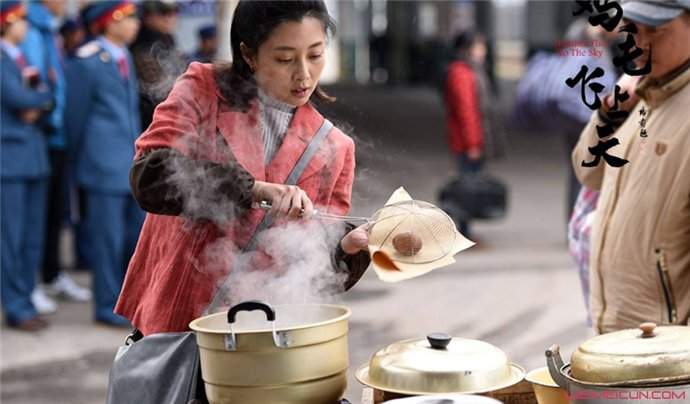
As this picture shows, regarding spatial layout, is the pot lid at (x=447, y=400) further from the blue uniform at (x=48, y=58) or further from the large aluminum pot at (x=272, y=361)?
the blue uniform at (x=48, y=58)

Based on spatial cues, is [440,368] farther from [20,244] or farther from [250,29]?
[20,244]

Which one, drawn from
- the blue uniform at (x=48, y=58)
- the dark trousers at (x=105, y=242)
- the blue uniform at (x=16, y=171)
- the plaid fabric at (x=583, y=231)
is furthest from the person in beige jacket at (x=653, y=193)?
the blue uniform at (x=48, y=58)

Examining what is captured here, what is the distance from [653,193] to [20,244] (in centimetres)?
521

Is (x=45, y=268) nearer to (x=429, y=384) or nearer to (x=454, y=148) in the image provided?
(x=454, y=148)

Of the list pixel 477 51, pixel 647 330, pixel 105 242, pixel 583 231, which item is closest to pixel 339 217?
pixel 647 330

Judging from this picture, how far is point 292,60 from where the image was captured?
2721 millimetres

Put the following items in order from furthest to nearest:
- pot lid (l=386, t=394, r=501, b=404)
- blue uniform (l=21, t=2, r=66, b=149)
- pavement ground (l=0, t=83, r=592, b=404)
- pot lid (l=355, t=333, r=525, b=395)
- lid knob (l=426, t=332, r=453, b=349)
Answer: blue uniform (l=21, t=2, r=66, b=149) < pavement ground (l=0, t=83, r=592, b=404) < lid knob (l=426, t=332, r=453, b=349) < pot lid (l=355, t=333, r=525, b=395) < pot lid (l=386, t=394, r=501, b=404)

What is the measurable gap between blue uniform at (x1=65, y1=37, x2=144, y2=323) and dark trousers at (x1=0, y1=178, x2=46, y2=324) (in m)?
0.44

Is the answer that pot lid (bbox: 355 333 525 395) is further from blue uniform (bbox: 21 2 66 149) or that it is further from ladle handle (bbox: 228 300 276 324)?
blue uniform (bbox: 21 2 66 149)

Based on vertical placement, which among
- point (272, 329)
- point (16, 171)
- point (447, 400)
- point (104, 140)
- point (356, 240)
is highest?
point (356, 240)

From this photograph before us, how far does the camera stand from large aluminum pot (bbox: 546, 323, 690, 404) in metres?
2.29

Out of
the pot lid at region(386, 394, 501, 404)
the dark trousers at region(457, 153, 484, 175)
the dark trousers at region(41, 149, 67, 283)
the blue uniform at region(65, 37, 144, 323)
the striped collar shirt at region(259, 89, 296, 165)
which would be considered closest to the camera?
the pot lid at region(386, 394, 501, 404)

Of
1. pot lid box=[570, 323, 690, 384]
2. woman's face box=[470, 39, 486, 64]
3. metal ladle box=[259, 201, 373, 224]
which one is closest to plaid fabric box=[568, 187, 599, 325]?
metal ladle box=[259, 201, 373, 224]

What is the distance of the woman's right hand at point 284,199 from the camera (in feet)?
8.53
